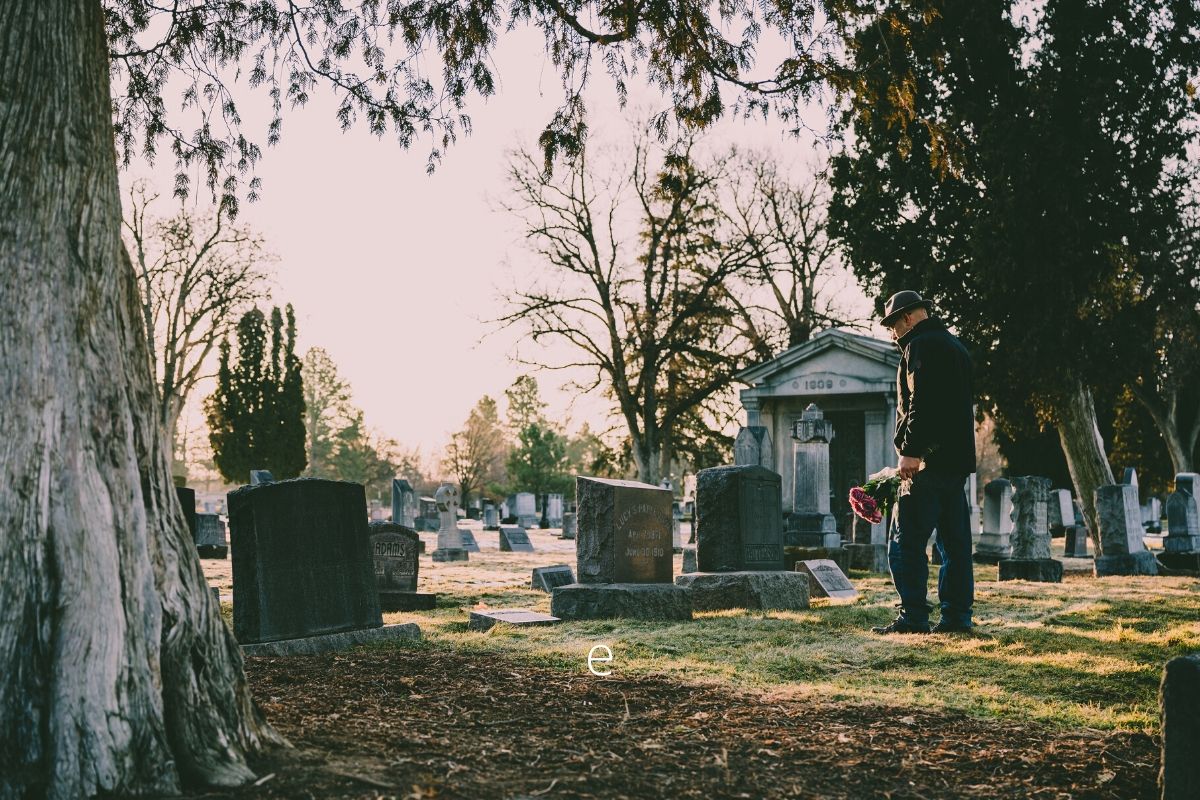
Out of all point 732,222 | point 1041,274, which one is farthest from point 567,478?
point 1041,274

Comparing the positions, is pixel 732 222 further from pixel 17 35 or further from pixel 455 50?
pixel 17 35

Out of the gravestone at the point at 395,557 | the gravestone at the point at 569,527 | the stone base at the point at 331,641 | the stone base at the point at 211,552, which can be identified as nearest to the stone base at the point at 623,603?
the stone base at the point at 331,641

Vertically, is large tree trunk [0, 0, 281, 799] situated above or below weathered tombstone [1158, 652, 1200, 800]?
above

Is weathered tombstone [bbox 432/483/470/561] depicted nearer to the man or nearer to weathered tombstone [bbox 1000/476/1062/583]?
weathered tombstone [bbox 1000/476/1062/583]

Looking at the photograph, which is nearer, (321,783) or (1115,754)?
(321,783)

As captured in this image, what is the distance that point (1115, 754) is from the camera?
352 cm

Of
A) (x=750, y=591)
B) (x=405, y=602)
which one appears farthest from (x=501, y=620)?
(x=750, y=591)

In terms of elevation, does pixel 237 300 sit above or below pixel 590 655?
above

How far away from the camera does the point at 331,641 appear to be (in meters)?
6.43

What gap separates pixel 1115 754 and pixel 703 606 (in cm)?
587

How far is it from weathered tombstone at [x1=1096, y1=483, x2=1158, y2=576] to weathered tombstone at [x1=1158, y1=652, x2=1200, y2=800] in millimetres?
11158

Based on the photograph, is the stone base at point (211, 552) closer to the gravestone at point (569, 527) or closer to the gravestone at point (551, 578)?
the gravestone at point (551, 578)

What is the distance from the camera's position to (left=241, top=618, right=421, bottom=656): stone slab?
613 centimetres

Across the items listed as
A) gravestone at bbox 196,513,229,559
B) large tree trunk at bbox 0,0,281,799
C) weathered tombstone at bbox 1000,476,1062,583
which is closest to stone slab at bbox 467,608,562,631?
large tree trunk at bbox 0,0,281,799
